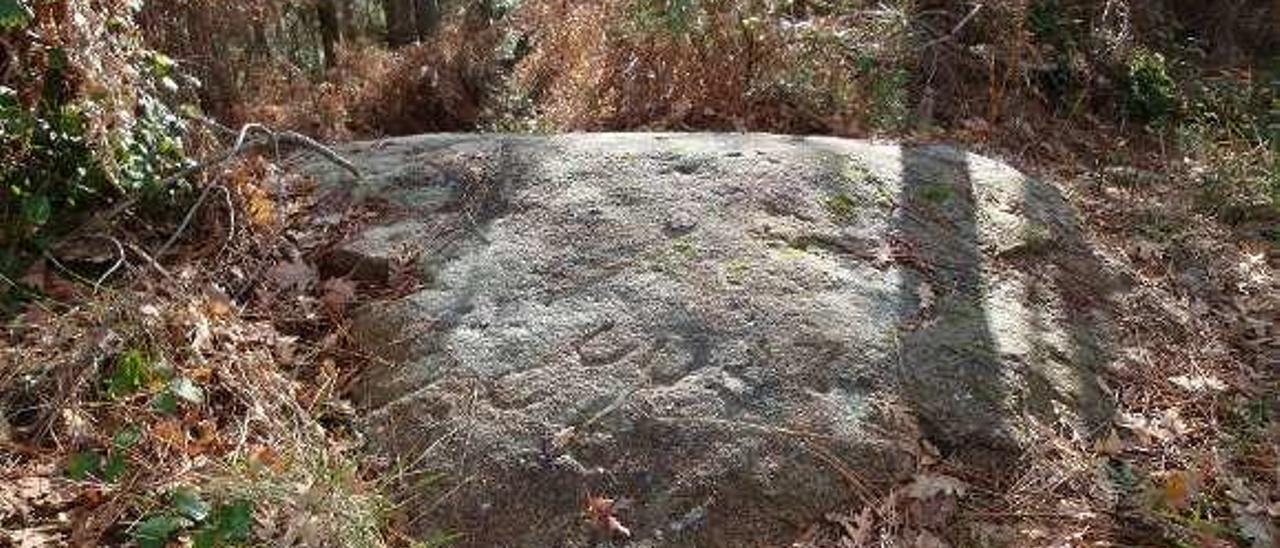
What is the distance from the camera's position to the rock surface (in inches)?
119

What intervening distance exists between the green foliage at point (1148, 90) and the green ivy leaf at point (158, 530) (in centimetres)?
671

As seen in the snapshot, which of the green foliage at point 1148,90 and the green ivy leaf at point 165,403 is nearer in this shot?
the green ivy leaf at point 165,403

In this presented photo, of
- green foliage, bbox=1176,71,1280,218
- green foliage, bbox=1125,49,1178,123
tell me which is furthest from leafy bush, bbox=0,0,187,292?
green foliage, bbox=1125,49,1178,123

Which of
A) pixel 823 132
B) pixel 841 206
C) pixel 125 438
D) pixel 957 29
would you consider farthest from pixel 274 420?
pixel 957 29

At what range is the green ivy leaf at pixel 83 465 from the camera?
2846 mm

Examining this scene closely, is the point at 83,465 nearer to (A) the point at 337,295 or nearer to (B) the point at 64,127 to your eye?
(A) the point at 337,295

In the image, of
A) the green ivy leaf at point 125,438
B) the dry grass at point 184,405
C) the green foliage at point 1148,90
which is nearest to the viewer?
the dry grass at point 184,405

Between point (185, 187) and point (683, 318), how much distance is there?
1.87 m

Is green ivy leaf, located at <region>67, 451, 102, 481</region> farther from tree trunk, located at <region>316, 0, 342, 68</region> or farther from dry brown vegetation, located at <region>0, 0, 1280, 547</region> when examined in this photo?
tree trunk, located at <region>316, 0, 342, 68</region>

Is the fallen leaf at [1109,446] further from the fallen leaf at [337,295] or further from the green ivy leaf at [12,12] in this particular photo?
the green ivy leaf at [12,12]

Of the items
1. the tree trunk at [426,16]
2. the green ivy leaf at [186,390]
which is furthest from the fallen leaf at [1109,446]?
the tree trunk at [426,16]

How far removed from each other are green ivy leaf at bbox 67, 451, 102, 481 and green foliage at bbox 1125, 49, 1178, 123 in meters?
6.79

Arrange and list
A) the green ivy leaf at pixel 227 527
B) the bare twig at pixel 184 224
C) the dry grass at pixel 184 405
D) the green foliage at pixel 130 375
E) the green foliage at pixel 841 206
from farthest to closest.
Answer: the green foliage at pixel 841 206
the bare twig at pixel 184 224
the green foliage at pixel 130 375
the dry grass at pixel 184 405
the green ivy leaf at pixel 227 527

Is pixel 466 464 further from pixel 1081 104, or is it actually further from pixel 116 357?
pixel 1081 104
